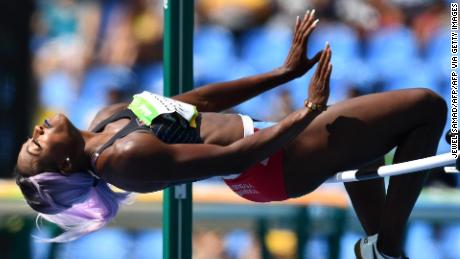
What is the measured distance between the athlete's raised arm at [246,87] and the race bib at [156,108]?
1.04 ft

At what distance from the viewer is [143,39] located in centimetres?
722

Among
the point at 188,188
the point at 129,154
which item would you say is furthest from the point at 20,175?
the point at 188,188

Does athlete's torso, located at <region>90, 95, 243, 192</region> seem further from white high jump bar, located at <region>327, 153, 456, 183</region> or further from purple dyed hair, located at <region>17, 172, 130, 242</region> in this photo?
white high jump bar, located at <region>327, 153, 456, 183</region>

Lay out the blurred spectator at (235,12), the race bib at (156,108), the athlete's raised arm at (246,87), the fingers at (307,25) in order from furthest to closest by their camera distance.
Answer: the blurred spectator at (235,12) < the athlete's raised arm at (246,87) < the fingers at (307,25) < the race bib at (156,108)

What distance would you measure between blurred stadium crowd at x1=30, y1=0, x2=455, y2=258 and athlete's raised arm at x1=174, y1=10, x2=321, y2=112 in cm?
279

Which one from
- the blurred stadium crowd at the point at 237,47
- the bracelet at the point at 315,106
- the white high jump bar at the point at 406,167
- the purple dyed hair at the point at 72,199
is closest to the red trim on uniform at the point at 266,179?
the white high jump bar at the point at 406,167

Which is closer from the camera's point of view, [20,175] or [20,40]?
[20,175]

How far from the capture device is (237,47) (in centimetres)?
707

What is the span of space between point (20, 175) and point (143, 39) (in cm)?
366

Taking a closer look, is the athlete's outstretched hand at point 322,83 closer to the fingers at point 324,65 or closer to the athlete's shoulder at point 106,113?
the fingers at point 324,65

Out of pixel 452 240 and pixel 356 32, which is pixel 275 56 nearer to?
pixel 356 32

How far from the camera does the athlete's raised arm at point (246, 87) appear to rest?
3.89 metres

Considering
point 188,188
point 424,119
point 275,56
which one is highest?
point 275,56

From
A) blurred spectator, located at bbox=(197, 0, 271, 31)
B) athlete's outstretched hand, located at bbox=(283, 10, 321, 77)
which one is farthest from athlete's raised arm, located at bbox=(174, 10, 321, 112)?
blurred spectator, located at bbox=(197, 0, 271, 31)
